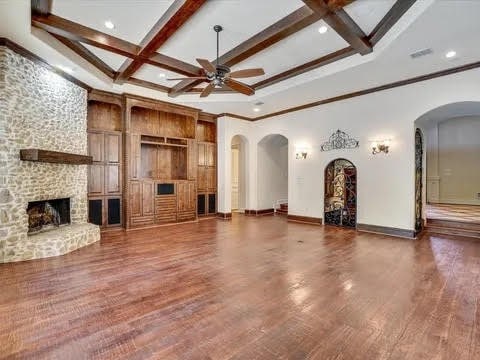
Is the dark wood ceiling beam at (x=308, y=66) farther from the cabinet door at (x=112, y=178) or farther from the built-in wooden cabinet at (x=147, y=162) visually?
the cabinet door at (x=112, y=178)

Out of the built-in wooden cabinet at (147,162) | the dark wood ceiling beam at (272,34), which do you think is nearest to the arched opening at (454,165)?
the dark wood ceiling beam at (272,34)

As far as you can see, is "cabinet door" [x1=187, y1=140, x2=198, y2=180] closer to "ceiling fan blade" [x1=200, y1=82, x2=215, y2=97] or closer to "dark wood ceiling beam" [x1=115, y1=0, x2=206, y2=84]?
"ceiling fan blade" [x1=200, y1=82, x2=215, y2=97]

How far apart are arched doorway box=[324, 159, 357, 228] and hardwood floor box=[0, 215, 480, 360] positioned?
6.50 feet

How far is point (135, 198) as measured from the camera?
6848 millimetres

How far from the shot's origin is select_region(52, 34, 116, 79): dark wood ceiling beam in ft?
14.9

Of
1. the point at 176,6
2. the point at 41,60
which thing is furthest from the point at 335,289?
the point at 41,60

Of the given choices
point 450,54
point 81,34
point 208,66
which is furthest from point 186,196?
point 450,54

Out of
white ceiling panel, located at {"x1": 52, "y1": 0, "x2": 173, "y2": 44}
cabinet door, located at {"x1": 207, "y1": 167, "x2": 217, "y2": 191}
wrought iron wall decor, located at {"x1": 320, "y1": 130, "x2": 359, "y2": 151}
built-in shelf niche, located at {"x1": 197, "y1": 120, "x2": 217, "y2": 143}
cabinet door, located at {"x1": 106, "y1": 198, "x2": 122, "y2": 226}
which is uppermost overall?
white ceiling panel, located at {"x1": 52, "y1": 0, "x2": 173, "y2": 44}

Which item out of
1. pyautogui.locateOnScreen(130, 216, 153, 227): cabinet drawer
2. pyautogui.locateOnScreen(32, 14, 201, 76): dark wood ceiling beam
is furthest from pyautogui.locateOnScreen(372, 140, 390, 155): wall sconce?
pyautogui.locateOnScreen(130, 216, 153, 227): cabinet drawer

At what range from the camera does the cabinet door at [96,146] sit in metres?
6.34

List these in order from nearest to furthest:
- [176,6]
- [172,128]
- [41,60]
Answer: [176,6]
[41,60]
[172,128]

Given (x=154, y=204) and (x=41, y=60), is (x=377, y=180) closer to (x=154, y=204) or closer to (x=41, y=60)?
(x=154, y=204)

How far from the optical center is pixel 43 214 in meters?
5.11

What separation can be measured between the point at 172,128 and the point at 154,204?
246 centimetres
